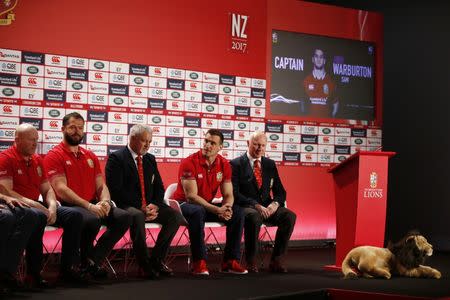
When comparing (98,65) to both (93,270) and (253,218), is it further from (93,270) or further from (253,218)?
(93,270)

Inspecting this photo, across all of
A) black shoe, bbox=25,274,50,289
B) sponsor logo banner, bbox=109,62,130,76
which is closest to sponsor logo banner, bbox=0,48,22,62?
sponsor logo banner, bbox=109,62,130,76

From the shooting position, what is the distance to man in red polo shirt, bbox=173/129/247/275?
19.4 ft

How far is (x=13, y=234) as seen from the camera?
4.60 metres

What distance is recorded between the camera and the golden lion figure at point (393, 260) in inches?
223

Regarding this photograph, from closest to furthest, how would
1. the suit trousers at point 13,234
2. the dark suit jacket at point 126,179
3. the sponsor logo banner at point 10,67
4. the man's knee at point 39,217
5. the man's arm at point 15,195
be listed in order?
the suit trousers at point 13,234, the man's knee at point 39,217, the man's arm at point 15,195, the dark suit jacket at point 126,179, the sponsor logo banner at point 10,67

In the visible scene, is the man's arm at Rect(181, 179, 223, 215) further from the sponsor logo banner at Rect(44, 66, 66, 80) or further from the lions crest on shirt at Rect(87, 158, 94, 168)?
the sponsor logo banner at Rect(44, 66, 66, 80)

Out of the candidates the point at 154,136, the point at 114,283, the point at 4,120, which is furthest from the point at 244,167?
the point at 4,120

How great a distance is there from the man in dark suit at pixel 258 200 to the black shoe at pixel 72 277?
5.37ft

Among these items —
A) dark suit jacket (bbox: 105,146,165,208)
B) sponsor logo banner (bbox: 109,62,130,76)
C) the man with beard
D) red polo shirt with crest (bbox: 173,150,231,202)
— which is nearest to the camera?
the man with beard

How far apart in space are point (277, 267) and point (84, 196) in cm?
184

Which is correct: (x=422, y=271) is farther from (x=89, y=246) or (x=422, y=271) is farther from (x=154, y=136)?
(x=154, y=136)

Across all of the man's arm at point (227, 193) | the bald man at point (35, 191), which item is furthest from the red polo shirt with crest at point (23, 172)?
the man's arm at point (227, 193)

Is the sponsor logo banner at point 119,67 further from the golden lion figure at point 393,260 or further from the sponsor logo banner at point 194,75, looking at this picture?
the golden lion figure at point 393,260

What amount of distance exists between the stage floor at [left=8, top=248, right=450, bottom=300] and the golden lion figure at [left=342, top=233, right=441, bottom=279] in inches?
4.1
